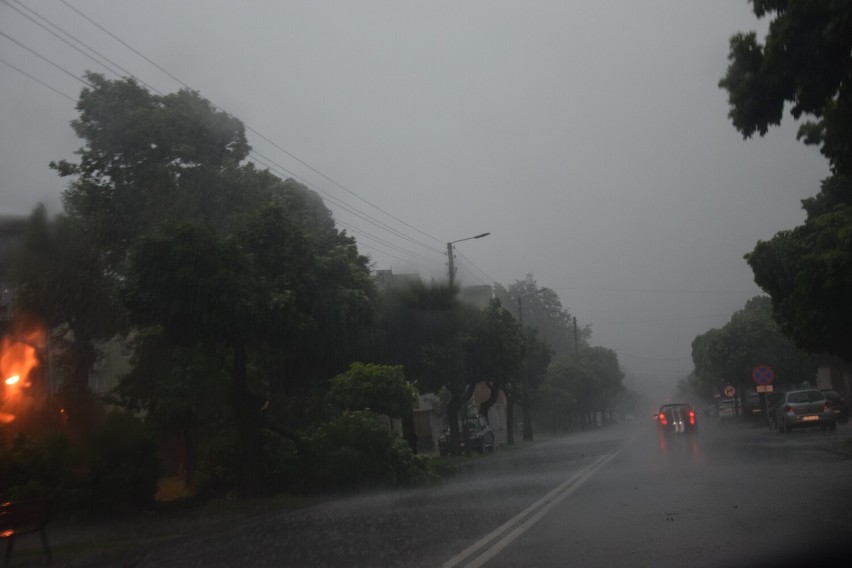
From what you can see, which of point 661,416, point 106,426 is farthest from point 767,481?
point 661,416

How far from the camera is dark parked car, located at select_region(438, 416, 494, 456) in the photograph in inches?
1681

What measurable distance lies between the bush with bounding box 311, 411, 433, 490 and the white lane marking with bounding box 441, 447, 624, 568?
5137 millimetres

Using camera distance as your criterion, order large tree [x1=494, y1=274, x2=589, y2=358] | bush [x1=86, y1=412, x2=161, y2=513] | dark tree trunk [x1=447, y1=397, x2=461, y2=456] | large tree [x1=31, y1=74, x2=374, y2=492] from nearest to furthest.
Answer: bush [x1=86, y1=412, x2=161, y2=513] < large tree [x1=31, y1=74, x2=374, y2=492] < dark tree trunk [x1=447, y1=397, x2=461, y2=456] < large tree [x1=494, y1=274, x2=589, y2=358]

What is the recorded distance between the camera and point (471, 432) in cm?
4419

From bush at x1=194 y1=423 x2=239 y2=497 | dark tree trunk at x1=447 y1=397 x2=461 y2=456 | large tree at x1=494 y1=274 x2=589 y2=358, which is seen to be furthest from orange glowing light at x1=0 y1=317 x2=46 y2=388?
large tree at x1=494 y1=274 x2=589 y2=358

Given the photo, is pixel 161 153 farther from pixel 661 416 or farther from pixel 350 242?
pixel 661 416

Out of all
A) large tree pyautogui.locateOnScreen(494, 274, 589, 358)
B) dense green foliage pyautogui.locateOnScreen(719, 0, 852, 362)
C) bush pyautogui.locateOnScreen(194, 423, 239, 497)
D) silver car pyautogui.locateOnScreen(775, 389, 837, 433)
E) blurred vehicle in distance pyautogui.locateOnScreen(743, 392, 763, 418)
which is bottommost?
bush pyautogui.locateOnScreen(194, 423, 239, 497)

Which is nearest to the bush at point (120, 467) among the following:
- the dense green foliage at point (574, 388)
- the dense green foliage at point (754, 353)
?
the dense green foliage at point (754, 353)

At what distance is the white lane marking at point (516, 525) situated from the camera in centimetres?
1003

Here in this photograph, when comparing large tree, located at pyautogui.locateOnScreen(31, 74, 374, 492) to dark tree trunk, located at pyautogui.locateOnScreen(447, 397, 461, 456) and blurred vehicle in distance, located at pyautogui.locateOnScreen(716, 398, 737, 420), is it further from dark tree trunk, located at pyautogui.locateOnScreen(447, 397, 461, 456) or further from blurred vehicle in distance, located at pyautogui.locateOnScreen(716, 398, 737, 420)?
blurred vehicle in distance, located at pyautogui.locateOnScreen(716, 398, 737, 420)

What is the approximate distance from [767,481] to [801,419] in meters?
19.2

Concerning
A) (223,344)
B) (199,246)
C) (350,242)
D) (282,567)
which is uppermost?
(350,242)

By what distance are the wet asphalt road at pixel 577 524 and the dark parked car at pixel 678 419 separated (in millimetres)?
17674

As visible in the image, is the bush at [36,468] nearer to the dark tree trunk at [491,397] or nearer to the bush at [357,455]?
the bush at [357,455]
